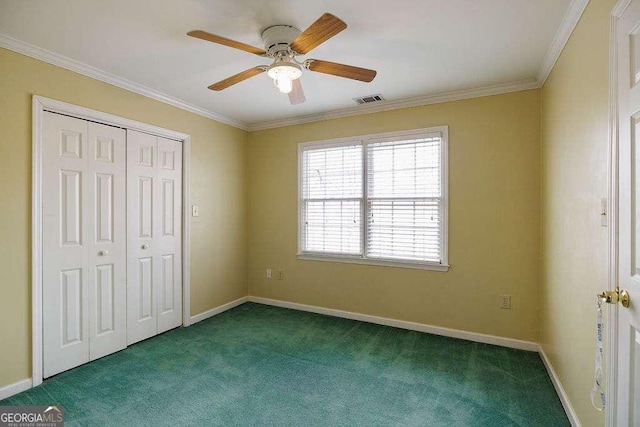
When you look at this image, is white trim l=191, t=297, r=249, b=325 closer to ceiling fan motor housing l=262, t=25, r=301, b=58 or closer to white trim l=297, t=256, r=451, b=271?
white trim l=297, t=256, r=451, b=271

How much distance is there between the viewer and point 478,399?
2.18m

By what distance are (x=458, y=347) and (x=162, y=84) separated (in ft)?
12.3

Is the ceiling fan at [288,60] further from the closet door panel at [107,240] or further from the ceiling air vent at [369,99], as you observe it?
the closet door panel at [107,240]

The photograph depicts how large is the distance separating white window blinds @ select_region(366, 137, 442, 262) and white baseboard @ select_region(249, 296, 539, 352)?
28.4 inches

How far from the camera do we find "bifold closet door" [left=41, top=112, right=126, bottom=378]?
8.07 feet

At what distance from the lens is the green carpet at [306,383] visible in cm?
202

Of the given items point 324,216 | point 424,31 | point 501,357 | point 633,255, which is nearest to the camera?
point 633,255

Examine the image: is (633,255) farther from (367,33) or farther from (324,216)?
(324,216)

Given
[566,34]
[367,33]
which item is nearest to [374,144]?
[367,33]

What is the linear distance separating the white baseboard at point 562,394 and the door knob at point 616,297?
96 centimetres

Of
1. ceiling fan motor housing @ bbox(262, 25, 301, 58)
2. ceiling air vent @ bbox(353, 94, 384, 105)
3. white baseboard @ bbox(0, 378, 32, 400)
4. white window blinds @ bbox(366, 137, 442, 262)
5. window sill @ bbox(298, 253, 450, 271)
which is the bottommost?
white baseboard @ bbox(0, 378, 32, 400)

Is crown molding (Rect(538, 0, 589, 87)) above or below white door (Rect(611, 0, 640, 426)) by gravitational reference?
above

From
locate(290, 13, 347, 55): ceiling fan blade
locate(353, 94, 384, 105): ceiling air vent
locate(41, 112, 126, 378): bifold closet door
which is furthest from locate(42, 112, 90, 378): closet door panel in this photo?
locate(353, 94, 384, 105): ceiling air vent

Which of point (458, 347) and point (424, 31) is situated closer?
point (424, 31)
